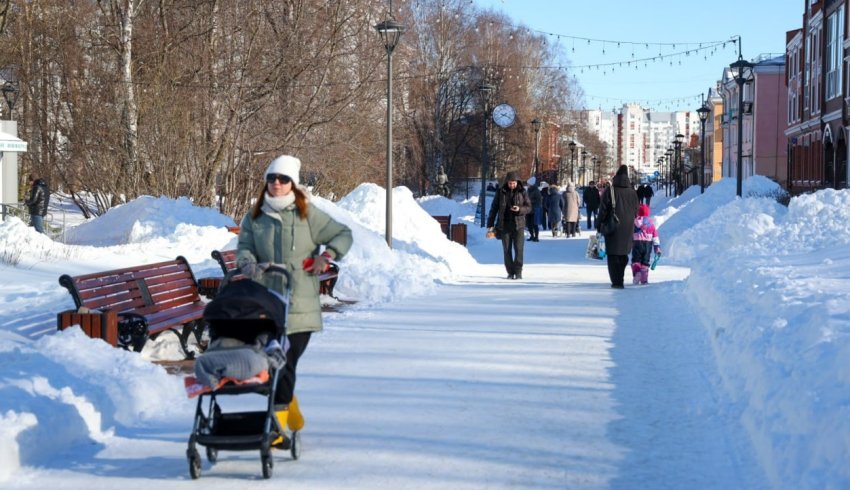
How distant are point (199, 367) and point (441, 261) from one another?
1345 centimetres

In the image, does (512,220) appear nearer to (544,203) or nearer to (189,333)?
(189,333)

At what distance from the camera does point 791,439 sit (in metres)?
5.49

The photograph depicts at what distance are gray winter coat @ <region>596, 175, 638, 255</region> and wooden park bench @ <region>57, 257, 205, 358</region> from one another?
23.5 feet

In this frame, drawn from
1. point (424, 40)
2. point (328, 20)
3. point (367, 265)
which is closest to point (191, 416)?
point (367, 265)

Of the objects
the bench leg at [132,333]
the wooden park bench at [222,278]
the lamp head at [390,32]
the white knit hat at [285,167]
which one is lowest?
the bench leg at [132,333]

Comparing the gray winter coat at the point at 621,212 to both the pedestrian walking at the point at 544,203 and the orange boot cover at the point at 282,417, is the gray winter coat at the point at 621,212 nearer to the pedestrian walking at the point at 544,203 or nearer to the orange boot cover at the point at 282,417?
the orange boot cover at the point at 282,417

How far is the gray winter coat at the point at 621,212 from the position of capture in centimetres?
1623

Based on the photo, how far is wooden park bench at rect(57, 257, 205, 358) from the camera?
339 inches

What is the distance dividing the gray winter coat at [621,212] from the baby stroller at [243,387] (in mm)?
10856

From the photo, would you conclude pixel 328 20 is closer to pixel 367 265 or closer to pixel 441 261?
pixel 441 261

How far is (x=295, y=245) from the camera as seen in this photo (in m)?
6.33

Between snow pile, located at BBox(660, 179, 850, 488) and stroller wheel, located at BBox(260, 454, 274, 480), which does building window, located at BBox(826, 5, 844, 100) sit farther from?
stroller wheel, located at BBox(260, 454, 274, 480)

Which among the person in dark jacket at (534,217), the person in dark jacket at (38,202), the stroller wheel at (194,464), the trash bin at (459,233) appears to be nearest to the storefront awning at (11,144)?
the person in dark jacket at (38,202)

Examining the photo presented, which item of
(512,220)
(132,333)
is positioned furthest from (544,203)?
(132,333)
